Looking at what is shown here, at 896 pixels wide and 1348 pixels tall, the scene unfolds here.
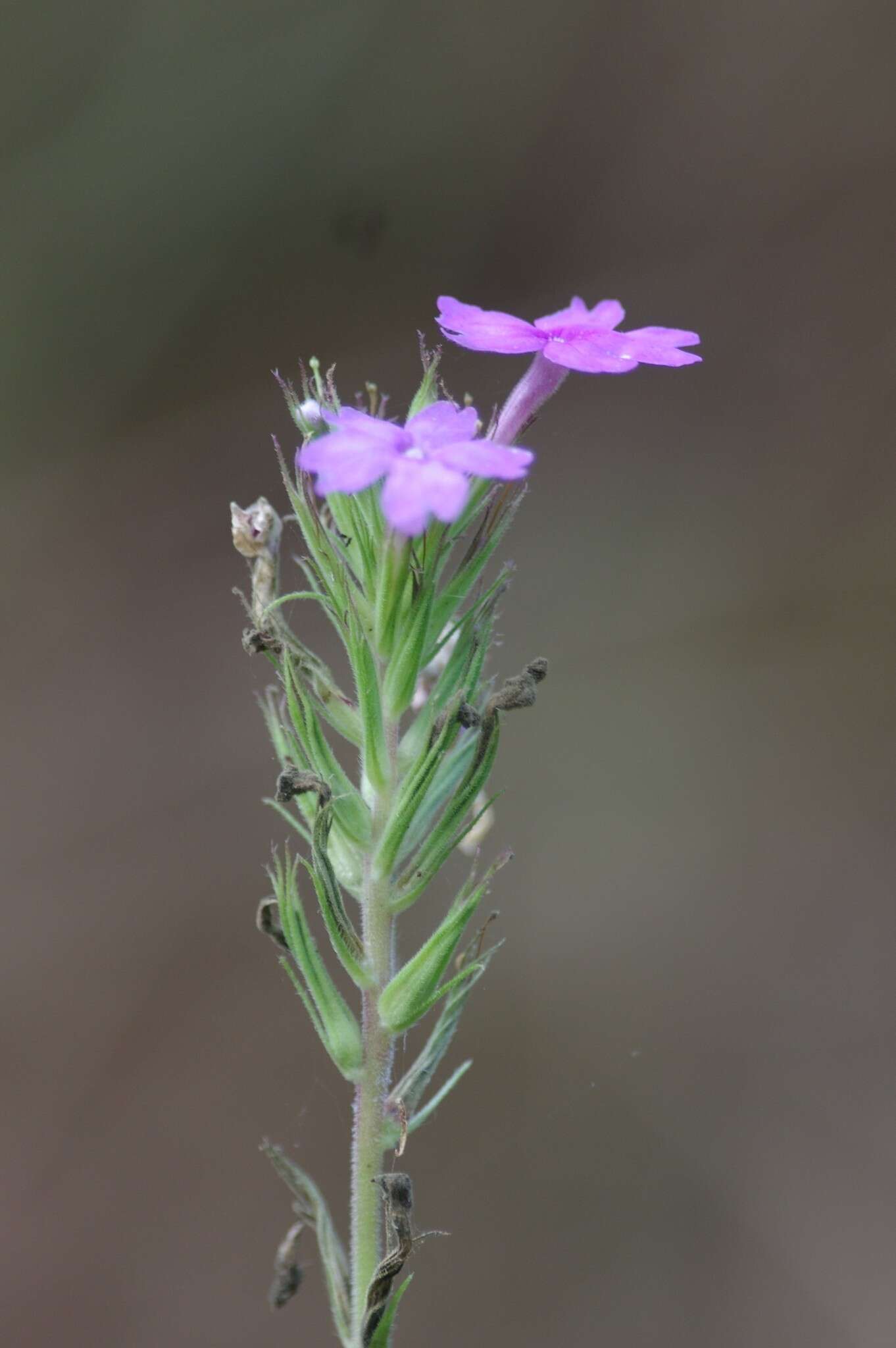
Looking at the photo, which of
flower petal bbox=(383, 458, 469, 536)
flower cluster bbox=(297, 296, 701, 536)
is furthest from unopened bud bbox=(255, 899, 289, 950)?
flower petal bbox=(383, 458, 469, 536)

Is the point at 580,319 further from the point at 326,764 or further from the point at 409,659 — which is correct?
the point at 326,764

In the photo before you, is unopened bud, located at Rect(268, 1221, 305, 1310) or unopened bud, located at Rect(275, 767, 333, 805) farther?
unopened bud, located at Rect(268, 1221, 305, 1310)

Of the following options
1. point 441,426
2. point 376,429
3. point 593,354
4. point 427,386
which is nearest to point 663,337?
point 593,354

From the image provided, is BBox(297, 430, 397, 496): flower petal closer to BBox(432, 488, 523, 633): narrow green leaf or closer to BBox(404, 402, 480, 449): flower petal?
BBox(404, 402, 480, 449): flower petal

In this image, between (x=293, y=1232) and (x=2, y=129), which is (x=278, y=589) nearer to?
(x=293, y=1232)

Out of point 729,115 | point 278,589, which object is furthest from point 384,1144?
point 729,115

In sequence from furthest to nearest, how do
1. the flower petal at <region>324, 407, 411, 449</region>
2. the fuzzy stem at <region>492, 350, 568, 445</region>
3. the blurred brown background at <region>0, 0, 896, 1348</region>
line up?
1. the blurred brown background at <region>0, 0, 896, 1348</region>
2. the fuzzy stem at <region>492, 350, 568, 445</region>
3. the flower petal at <region>324, 407, 411, 449</region>

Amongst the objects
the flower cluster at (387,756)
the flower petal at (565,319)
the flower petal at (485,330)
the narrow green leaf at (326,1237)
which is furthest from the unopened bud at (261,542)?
the narrow green leaf at (326,1237)

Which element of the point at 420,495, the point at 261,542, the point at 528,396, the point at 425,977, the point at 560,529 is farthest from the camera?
the point at 560,529
